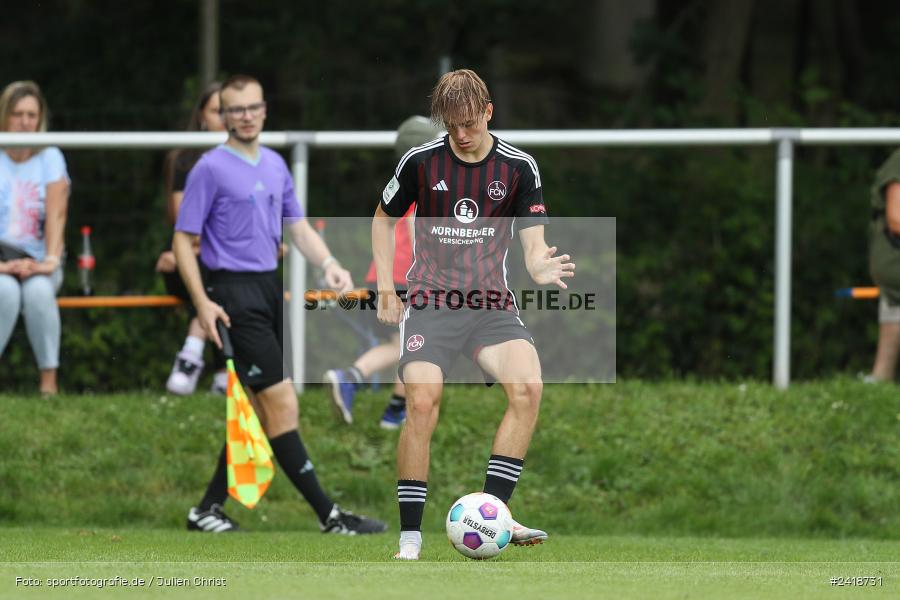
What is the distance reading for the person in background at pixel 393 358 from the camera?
29.1ft

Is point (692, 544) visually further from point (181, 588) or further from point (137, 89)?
point (137, 89)

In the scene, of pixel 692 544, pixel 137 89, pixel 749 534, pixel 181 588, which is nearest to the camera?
A: pixel 181 588

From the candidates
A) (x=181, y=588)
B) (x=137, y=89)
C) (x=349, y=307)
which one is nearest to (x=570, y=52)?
(x=137, y=89)

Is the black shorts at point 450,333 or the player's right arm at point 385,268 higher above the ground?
the player's right arm at point 385,268

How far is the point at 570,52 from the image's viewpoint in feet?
56.1

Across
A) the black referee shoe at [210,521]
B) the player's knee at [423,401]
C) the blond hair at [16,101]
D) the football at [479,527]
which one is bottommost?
the black referee shoe at [210,521]

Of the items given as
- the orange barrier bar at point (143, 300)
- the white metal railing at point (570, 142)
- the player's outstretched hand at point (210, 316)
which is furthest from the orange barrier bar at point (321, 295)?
the player's outstretched hand at point (210, 316)

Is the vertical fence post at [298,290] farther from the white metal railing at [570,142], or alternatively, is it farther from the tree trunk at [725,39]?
the tree trunk at [725,39]

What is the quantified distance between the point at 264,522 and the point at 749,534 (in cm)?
272

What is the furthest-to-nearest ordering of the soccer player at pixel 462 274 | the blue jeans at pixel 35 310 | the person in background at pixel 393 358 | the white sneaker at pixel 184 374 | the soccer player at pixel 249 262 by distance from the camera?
the white sneaker at pixel 184 374, the blue jeans at pixel 35 310, the person in background at pixel 393 358, the soccer player at pixel 249 262, the soccer player at pixel 462 274

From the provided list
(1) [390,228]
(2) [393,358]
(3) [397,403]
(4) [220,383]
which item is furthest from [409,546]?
(4) [220,383]

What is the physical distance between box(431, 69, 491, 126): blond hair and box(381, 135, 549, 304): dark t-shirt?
0.25 metres

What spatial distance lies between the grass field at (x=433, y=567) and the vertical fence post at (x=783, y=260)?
1810 millimetres

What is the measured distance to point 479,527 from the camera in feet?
20.3
